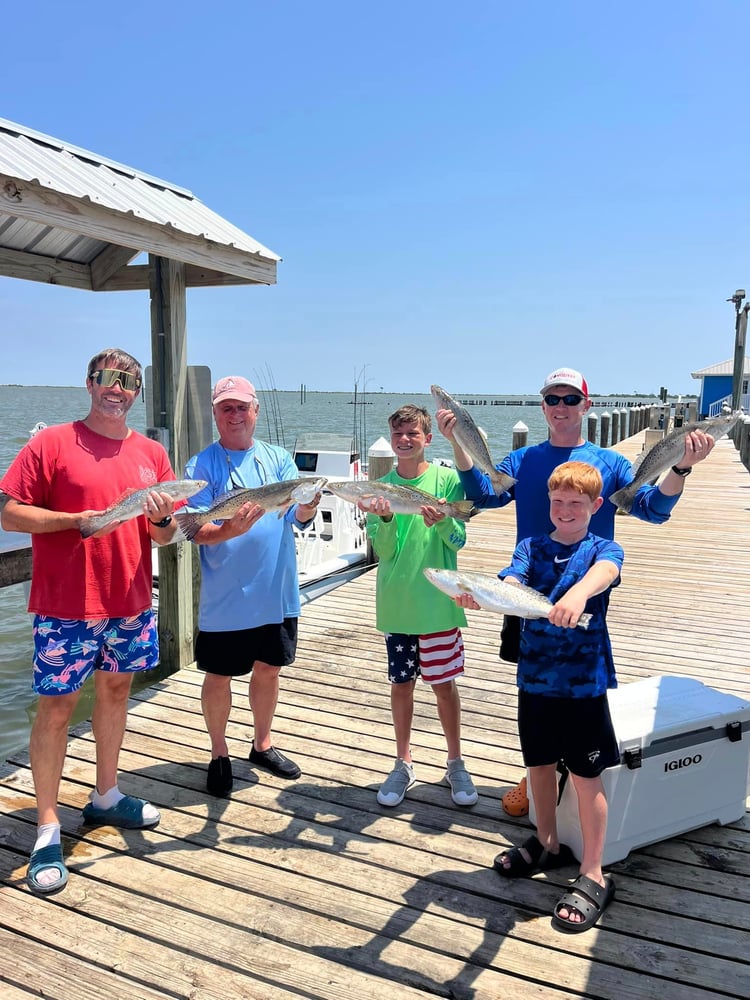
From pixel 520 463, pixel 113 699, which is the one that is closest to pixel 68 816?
pixel 113 699

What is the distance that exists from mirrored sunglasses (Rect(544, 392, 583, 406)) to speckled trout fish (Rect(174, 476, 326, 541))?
1111 mm

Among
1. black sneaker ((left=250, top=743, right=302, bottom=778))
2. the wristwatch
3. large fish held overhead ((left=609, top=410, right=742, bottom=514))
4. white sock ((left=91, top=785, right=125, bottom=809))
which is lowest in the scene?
black sneaker ((left=250, top=743, right=302, bottom=778))

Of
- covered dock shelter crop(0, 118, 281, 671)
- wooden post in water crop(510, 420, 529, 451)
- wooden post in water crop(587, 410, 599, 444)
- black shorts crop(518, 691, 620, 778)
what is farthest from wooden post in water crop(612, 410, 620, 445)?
black shorts crop(518, 691, 620, 778)

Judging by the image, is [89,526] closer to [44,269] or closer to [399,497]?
[399,497]

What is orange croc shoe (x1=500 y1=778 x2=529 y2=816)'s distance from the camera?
11.5 feet

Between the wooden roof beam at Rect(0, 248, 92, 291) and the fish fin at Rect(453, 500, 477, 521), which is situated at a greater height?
the wooden roof beam at Rect(0, 248, 92, 291)

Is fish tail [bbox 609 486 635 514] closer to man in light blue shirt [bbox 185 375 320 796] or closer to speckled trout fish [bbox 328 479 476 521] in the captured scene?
speckled trout fish [bbox 328 479 476 521]

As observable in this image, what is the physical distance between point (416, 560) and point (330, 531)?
8.53 metres

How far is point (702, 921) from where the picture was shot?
9.14ft

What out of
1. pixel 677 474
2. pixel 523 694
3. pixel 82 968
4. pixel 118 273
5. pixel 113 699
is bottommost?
pixel 82 968

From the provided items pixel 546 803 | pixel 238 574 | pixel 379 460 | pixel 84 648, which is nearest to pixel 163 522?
pixel 238 574

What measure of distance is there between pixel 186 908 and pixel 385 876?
860mm

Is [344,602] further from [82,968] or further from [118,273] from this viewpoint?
[82,968]

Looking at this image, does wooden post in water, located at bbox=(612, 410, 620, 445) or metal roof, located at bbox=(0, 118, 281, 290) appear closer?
metal roof, located at bbox=(0, 118, 281, 290)
